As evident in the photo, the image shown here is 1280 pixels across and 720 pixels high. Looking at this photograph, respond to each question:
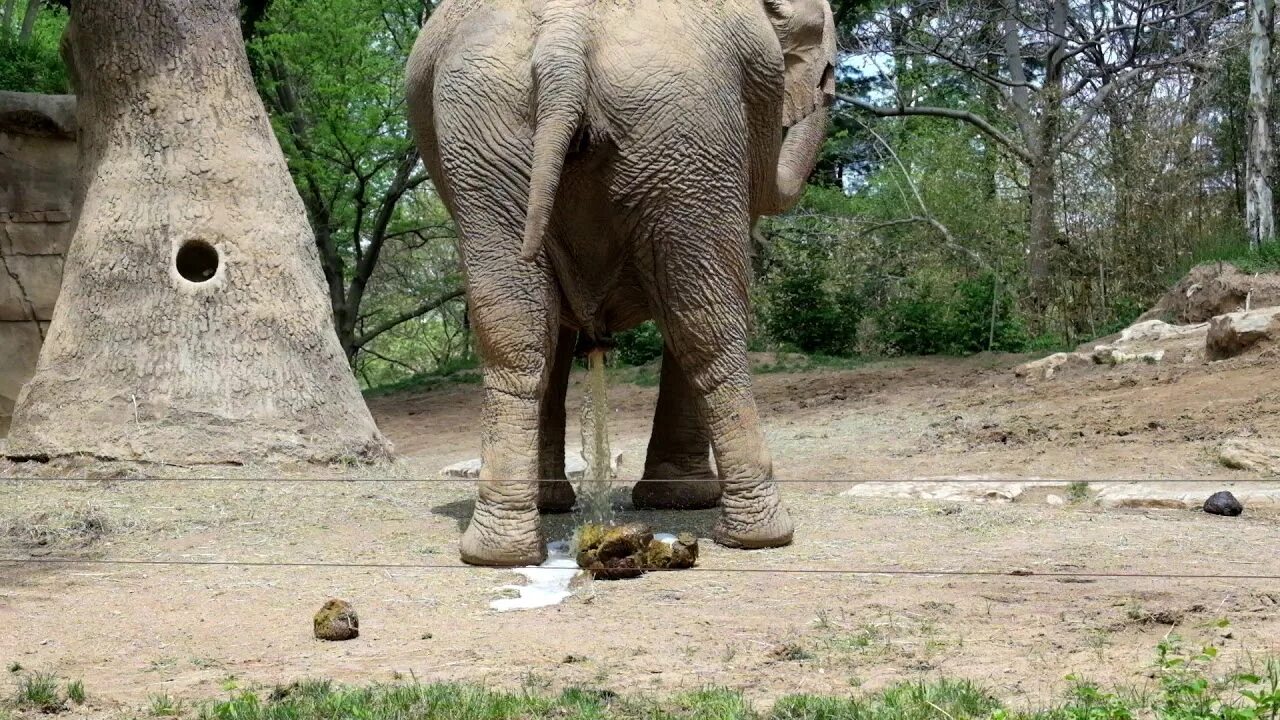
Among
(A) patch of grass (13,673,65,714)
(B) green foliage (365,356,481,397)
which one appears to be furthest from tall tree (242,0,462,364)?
(A) patch of grass (13,673,65,714)

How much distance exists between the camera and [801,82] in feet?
24.3

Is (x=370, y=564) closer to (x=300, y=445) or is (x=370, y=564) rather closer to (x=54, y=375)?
(x=300, y=445)

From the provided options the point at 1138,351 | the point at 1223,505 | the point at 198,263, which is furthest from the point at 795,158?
the point at 1138,351

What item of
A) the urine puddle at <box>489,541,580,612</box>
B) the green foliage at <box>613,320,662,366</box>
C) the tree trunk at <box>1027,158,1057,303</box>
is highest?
the tree trunk at <box>1027,158,1057,303</box>

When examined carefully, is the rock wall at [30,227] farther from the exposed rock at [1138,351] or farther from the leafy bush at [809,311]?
the exposed rock at [1138,351]

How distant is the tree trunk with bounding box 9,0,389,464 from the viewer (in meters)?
9.38

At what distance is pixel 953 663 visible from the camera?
14.6ft

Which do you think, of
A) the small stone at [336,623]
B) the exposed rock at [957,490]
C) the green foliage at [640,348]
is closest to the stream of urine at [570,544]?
the small stone at [336,623]

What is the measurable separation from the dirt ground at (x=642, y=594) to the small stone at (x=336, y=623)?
6cm

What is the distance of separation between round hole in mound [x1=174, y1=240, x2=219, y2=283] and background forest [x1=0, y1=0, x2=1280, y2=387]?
7880 mm

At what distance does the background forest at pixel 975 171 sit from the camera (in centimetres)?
1836

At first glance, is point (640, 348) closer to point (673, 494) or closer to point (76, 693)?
point (673, 494)

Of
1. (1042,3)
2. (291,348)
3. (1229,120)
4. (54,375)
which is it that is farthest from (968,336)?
(54,375)

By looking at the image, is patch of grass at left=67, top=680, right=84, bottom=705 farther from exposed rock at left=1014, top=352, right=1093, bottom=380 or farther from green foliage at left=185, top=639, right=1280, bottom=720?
exposed rock at left=1014, top=352, right=1093, bottom=380
